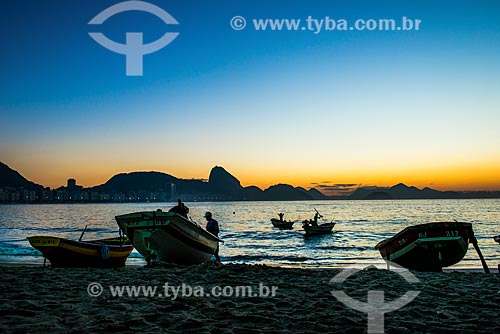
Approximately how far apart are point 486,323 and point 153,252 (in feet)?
34.9

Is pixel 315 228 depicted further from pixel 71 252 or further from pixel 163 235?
pixel 71 252

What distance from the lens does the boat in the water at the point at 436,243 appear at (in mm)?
13625

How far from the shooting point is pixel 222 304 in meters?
6.91

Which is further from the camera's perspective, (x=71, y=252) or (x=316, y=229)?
A: (x=316, y=229)

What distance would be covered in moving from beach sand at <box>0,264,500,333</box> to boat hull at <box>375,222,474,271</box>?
3.59 metres

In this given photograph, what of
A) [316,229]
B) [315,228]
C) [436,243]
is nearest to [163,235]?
[436,243]

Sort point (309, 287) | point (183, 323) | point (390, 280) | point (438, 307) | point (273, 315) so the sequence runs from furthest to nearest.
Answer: point (390, 280), point (309, 287), point (438, 307), point (273, 315), point (183, 323)

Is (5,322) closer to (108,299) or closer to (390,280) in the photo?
(108,299)

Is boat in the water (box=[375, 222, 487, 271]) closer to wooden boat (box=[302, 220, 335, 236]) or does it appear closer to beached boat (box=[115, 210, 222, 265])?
beached boat (box=[115, 210, 222, 265])

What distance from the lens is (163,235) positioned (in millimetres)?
13797

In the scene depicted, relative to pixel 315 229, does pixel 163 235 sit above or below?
above

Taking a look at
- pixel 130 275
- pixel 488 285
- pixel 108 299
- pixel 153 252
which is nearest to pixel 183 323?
pixel 108 299

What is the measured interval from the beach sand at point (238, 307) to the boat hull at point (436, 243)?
3591mm

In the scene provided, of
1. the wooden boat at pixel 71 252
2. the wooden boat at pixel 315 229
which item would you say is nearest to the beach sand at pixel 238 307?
the wooden boat at pixel 71 252
